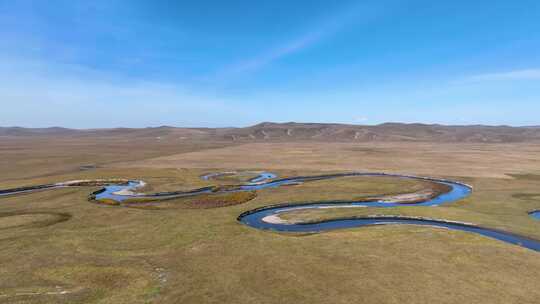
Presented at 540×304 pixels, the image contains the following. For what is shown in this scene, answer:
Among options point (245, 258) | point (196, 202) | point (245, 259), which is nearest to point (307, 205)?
point (196, 202)

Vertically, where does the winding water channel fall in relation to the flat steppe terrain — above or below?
below

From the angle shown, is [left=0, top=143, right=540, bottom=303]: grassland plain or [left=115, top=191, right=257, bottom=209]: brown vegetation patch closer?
[left=0, top=143, right=540, bottom=303]: grassland plain

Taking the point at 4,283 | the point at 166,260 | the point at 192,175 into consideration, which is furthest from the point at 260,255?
the point at 192,175

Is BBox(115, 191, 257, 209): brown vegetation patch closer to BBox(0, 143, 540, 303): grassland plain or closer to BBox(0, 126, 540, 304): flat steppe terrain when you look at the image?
BBox(0, 126, 540, 304): flat steppe terrain

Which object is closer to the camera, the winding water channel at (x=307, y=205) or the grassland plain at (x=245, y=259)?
the grassland plain at (x=245, y=259)

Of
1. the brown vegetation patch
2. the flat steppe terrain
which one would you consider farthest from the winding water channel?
the brown vegetation patch

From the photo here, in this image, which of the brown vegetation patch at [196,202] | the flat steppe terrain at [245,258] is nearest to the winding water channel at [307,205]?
the flat steppe terrain at [245,258]

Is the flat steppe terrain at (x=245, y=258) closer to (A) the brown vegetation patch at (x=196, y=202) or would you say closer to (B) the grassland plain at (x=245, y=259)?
(B) the grassland plain at (x=245, y=259)

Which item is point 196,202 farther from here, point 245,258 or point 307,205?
point 245,258

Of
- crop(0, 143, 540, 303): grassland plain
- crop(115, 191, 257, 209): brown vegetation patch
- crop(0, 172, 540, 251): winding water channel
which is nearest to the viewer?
crop(0, 143, 540, 303): grassland plain
